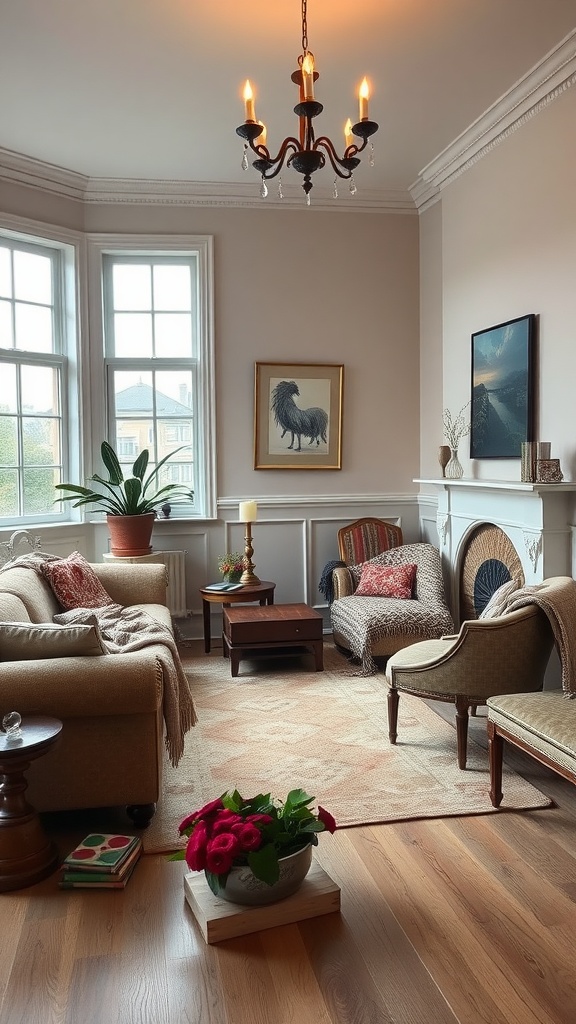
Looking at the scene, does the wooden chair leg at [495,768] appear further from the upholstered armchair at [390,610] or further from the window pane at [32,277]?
the window pane at [32,277]

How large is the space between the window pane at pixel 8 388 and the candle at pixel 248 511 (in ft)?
5.50

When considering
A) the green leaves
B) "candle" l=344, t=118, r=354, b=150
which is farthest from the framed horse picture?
"candle" l=344, t=118, r=354, b=150

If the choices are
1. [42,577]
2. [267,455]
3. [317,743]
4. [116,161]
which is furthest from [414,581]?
[116,161]

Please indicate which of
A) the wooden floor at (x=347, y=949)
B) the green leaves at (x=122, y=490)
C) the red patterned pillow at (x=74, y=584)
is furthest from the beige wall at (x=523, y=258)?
the red patterned pillow at (x=74, y=584)

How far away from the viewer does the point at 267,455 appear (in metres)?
5.95

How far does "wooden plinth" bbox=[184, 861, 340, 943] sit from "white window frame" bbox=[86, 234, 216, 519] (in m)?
3.69

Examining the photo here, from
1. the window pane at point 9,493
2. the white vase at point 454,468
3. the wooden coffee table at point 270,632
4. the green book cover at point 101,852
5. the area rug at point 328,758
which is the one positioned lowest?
the area rug at point 328,758

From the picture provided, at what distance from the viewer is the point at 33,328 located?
18.3 ft

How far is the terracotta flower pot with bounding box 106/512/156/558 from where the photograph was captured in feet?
17.7

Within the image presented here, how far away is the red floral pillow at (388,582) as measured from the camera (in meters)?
5.26

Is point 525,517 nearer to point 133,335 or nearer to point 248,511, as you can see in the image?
point 248,511

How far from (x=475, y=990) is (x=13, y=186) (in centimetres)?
519

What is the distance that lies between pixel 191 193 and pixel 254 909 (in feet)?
16.0

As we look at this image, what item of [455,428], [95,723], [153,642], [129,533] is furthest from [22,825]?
[455,428]
